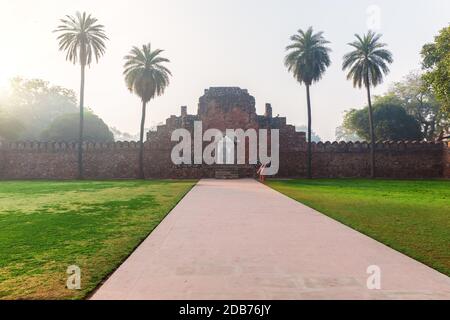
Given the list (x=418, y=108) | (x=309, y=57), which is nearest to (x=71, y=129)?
(x=309, y=57)

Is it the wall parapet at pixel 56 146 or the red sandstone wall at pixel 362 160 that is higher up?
the wall parapet at pixel 56 146

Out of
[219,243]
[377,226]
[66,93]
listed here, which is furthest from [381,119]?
[66,93]

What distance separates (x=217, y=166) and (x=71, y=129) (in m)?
19.7

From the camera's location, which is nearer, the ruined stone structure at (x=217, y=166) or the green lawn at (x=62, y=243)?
the green lawn at (x=62, y=243)

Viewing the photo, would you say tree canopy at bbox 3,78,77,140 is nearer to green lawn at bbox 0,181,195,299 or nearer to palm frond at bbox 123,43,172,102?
palm frond at bbox 123,43,172,102

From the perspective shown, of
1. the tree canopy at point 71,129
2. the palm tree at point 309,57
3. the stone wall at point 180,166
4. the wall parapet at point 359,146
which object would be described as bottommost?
the stone wall at point 180,166

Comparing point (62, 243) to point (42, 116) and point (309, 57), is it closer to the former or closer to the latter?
point (309, 57)

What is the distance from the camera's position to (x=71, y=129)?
39.9 meters

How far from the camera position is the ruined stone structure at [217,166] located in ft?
105

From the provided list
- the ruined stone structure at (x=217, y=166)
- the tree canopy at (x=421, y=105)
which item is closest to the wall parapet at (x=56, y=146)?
the ruined stone structure at (x=217, y=166)

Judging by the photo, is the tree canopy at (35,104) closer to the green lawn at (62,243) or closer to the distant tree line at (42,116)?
the distant tree line at (42,116)

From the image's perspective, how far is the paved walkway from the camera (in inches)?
143

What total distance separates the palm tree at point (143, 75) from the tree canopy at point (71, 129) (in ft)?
38.7

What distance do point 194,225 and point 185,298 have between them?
4.07 meters
